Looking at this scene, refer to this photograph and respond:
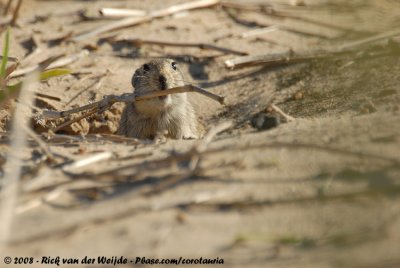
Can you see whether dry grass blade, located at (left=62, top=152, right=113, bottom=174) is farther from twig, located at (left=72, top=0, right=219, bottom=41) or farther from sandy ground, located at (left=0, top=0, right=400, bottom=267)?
twig, located at (left=72, top=0, right=219, bottom=41)

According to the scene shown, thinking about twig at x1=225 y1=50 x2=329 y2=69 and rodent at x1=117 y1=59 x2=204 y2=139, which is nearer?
rodent at x1=117 y1=59 x2=204 y2=139

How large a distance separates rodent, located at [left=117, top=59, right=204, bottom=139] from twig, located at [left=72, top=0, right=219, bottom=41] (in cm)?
Answer: 116

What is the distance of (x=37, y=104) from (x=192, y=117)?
1475 millimetres

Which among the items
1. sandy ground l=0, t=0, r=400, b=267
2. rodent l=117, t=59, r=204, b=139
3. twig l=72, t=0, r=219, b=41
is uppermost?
twig l=72, t=0, r=219, b=41

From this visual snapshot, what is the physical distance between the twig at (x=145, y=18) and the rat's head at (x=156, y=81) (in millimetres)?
1165

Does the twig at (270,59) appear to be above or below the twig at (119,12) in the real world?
below

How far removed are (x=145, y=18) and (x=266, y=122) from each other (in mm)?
3072

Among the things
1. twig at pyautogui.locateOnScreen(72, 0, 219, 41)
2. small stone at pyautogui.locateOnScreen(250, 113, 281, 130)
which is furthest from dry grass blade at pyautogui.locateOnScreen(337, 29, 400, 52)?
twig at pyautogui.locateOnScreen(72, 0, 219, 41)

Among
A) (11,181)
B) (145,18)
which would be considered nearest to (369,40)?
(145,18)

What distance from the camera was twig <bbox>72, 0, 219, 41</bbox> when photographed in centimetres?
733

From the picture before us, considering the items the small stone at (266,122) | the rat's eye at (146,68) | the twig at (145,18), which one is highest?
the twig at (145,18)

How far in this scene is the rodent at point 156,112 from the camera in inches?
247

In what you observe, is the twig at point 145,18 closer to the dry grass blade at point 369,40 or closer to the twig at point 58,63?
the twig at point 58,63

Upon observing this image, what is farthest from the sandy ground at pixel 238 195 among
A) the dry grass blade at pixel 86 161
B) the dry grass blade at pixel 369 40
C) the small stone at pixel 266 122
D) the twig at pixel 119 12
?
the twig at pixel 119 12
